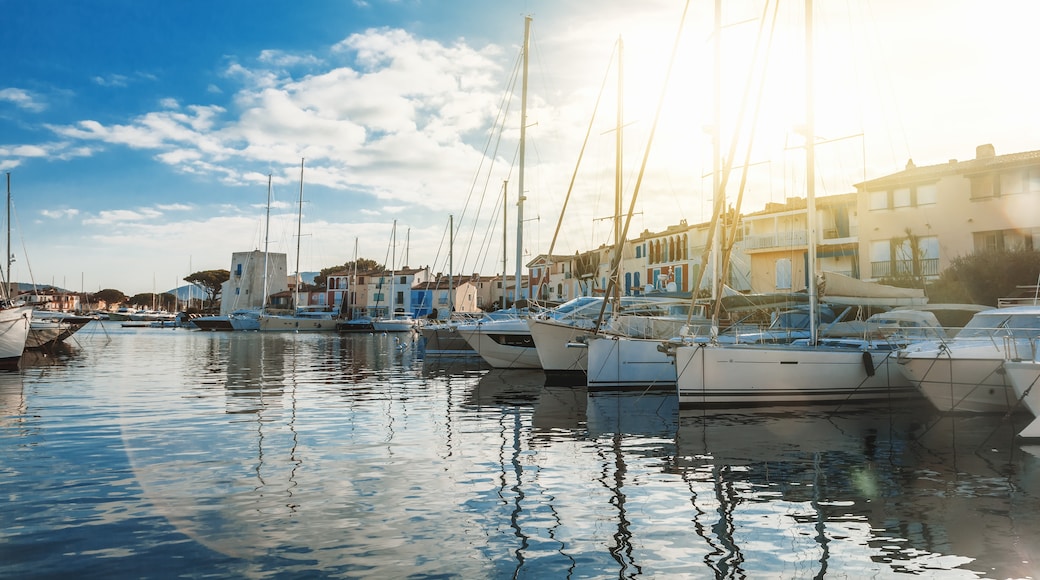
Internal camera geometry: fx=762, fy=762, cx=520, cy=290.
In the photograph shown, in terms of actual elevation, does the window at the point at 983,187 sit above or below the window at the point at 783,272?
above

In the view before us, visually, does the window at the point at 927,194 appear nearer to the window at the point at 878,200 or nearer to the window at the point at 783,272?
the window at the point at 878,200

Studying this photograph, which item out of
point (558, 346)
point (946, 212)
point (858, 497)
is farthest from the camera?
point (946, 212)

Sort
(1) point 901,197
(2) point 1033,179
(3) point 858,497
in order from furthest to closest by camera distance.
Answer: (1) point 901,197, (2) point 1033,179, (3) point 858,497

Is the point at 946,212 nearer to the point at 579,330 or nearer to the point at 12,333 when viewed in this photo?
the point at 579,330

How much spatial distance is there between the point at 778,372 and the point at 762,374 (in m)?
0.45

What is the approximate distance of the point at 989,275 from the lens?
36562 millimetres

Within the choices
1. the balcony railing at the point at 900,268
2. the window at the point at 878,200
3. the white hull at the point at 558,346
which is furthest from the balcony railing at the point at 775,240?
the white hull at the point at 558,346

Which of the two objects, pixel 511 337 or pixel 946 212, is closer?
pixel 511 337

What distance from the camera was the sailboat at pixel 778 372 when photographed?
2020 cm

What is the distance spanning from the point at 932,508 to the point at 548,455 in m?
6.20

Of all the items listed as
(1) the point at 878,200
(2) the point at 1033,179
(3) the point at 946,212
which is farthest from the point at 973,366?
(1) the point at 878,200

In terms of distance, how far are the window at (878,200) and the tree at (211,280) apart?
133 metres

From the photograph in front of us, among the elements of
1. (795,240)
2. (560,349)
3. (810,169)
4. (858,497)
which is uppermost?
(795,240)

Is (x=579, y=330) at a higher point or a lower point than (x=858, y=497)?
higher
